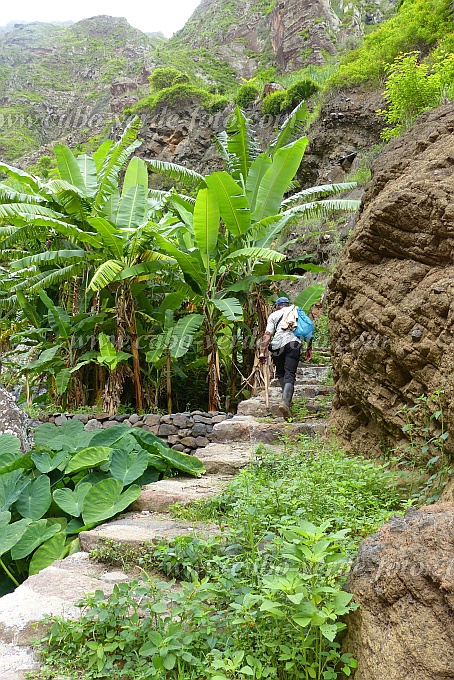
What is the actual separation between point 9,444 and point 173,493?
1851 millimetres

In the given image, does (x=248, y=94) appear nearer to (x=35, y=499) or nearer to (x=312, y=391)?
(x=312, y=391)

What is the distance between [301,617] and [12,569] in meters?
2.59

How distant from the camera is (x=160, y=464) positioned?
15.6 ft

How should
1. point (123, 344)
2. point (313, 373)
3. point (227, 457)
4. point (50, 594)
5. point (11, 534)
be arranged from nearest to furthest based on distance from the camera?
point (50, 594) → point (11, 534) → point (227, 457) → point (313, 373) → point (123, 344)

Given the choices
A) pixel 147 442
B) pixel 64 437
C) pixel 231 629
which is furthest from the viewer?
pixel 64 437

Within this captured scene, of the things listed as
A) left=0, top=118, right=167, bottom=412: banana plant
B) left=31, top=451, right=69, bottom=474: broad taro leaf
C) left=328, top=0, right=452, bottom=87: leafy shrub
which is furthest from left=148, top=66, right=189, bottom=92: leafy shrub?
left=31, top=451, right=69, bottom=474: broad taro leaf

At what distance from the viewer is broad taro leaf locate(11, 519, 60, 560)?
3342mm

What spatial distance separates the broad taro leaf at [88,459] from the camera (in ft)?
13.3

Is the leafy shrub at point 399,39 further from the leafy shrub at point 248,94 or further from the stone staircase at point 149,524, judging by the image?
the stone staircase at point 149,524

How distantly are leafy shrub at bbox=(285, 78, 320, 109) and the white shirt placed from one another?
1775 cm

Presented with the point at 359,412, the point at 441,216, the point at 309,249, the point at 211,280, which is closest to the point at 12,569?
the point at 359,412

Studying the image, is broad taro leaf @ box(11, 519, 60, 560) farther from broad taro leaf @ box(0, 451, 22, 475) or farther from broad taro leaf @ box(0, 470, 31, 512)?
broad taro leaf @ box(0, 451, 22, 475)

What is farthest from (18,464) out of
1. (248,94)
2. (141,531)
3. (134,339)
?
(248,94)

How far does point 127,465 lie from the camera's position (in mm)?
4203
